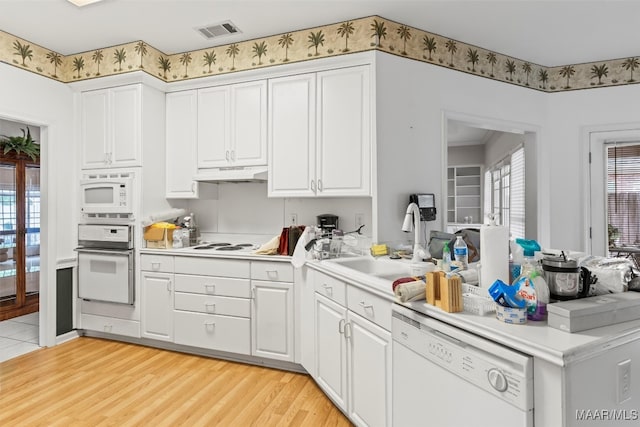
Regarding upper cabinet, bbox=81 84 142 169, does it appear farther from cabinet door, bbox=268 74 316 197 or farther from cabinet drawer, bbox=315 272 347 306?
cabinet drawer, bbox=315 272 347 306

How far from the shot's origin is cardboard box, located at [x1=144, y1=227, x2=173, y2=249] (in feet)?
10.4

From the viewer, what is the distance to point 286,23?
9.19 feet

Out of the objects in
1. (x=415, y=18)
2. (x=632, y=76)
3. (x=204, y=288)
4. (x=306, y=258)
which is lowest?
(x=204, y=288)

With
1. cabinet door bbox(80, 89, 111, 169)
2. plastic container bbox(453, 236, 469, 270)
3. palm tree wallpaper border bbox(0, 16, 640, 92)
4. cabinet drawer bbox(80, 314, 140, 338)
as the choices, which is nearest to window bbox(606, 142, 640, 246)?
palm tree wallpaper border bbox(0, 16, 640, 92)

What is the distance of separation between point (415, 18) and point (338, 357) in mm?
2446

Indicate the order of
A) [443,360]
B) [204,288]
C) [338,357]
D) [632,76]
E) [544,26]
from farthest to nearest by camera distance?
[632,76] → [204,288] → [544,26] → [338,357] → [443,360]

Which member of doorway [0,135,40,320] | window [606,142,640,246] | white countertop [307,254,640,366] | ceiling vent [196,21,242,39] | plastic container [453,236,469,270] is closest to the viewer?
white countertop [307,254,640,366]

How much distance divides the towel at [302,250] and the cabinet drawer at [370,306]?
665 mm

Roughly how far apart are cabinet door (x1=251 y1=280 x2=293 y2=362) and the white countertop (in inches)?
63.7

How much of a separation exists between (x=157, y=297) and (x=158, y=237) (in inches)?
20.4

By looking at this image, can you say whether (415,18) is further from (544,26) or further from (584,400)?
(584,400)

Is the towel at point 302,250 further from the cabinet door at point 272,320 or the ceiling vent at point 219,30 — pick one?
the ceiling vent at point 219,30

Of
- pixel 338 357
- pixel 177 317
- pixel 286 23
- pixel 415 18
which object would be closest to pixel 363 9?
pixel 415 18

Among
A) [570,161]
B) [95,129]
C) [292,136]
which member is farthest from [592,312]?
[95,129]
